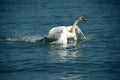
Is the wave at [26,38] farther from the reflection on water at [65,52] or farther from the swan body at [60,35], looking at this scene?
the reflection on water at [65,52]

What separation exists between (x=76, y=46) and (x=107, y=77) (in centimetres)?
797

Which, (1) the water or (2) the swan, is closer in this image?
A: (1) the water

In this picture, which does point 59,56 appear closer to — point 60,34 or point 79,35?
point 60,34

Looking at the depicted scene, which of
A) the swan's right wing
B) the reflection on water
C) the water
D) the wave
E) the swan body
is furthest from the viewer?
the wave

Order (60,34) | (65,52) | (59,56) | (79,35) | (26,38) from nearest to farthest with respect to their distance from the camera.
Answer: (59,56), (65,52), (60,34), (79,35), (26,38)

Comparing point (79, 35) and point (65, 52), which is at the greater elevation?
point (79, 35)

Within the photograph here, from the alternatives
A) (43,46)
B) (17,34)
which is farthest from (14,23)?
(43,46)

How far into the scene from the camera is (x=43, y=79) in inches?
877

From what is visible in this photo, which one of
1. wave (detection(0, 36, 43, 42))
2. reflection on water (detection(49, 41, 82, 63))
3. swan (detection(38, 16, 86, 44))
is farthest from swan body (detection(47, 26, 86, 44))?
wave (detection(0, 36, 43, 42))

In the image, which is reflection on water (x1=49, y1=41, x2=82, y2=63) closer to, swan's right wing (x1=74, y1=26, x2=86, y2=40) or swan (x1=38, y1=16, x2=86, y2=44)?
swan (x1=38, y1=16, x2=86, y2=44)

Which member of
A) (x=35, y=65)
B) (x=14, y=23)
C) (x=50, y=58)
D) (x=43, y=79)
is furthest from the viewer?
(x=14, y=23)

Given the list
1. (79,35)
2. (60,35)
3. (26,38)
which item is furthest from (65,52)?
(26,38)

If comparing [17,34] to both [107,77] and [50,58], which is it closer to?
[50,58]

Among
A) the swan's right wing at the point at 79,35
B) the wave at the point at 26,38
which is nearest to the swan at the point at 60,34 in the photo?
Result: the swan's right wing at the point at 79,35
